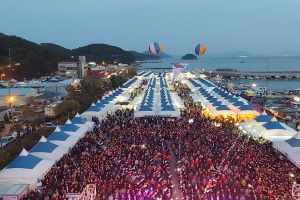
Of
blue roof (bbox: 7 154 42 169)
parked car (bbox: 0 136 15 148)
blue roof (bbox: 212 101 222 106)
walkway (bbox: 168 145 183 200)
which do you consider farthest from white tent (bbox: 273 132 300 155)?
parked car (bbox: 0 136 15 148)

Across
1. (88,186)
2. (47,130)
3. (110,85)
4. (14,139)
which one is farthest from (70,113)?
(110,85)

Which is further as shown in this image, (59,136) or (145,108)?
(145,108)

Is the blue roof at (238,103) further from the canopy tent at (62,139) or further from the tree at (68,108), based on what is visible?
the canopy tent at (62,139)

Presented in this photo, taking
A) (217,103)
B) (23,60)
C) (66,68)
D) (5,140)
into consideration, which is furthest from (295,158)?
(66,68)

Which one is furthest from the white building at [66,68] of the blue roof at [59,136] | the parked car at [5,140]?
the blue roof at [59,136]

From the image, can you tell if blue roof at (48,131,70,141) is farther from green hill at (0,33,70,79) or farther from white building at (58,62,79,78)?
white building at (58,62,79,78)

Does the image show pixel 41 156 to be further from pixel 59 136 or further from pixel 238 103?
pixel 238 103
